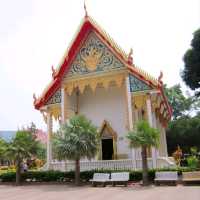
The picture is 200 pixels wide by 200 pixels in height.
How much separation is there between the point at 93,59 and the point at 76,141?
5360 millimetres

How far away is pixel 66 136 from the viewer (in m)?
14.2

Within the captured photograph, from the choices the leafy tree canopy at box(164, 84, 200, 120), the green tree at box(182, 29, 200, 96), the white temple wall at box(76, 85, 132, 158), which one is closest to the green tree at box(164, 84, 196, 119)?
the leafy tree canopy at box(164, 84, 200, 120)

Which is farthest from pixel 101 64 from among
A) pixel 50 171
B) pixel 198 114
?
pixel 198 114

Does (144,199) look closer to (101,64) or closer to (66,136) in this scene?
(66,136)

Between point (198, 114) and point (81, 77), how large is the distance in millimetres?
25497

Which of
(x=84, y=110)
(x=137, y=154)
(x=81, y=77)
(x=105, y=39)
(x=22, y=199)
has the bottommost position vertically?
(x=22, y=199)

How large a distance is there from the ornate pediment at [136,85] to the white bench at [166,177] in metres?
4.83

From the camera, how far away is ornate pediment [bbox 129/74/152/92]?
53.0 feet

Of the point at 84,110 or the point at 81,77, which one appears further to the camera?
the point at 84,110

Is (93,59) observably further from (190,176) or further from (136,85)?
(190,176)

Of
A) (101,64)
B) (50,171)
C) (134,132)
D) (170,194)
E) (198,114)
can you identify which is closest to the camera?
(170,194)

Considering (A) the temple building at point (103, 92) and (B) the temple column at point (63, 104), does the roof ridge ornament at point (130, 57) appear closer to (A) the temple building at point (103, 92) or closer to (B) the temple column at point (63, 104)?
(A) the temple building at point (103, 92)

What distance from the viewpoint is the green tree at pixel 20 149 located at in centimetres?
1559

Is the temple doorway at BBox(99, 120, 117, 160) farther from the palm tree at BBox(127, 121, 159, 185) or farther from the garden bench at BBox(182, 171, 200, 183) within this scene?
the garden bench at BBox(182, 171, 200, 183)
